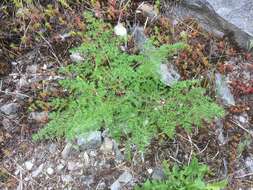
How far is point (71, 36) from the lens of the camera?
4352 millimetres

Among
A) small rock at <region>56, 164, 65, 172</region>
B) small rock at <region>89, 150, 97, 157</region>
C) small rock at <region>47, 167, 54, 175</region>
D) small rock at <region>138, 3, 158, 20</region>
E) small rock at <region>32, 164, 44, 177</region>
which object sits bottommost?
small rock at <region>32, 164, 44, 177</region>

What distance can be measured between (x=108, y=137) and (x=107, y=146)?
0.08 m

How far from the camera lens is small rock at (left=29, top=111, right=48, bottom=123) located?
3.98 m

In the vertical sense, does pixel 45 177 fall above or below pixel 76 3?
below

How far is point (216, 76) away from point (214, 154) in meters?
0.76

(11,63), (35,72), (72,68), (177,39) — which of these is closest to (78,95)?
(72,68)

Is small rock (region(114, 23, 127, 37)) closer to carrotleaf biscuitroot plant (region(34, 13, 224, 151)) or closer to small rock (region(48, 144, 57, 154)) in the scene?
carrotleaf biscuitroot plant (region(34, 13, 224, 151))

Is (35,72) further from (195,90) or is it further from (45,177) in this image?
(195,90)

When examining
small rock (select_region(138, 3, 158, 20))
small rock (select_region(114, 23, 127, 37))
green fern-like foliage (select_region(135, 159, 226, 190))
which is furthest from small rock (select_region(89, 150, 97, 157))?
small rock (select_region(138, 3, 158, 20))

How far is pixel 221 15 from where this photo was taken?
172 inches

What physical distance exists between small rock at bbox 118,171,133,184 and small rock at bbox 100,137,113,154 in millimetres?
246

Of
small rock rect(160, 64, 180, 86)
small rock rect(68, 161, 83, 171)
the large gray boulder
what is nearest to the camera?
small rock rect(68, 161, 83, 171)

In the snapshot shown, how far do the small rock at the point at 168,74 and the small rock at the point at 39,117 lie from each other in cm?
111

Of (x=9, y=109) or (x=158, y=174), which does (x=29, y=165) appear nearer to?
(x=9, y=109)
